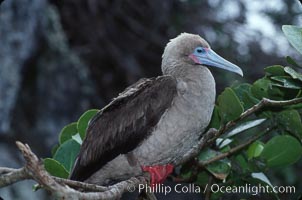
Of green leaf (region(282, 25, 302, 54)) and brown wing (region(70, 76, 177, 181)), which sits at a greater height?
green leaf (region(282, 25, 302, 54))

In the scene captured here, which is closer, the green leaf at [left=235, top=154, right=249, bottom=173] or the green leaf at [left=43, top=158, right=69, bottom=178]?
the green leaf at [left=43, top=158, right=69, bottom=178]

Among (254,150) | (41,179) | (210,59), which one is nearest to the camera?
(41,179)

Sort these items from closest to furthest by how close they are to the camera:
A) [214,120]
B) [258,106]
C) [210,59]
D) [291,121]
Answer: [258,106] → [291,121] → [214,120] → [210,59]

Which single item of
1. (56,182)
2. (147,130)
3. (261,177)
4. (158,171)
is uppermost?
(56,182)

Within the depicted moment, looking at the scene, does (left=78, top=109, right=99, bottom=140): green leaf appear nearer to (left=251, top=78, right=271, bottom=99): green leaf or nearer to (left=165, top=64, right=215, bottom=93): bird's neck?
(left=165, top=64, right=215, bottom=93): bird's neck

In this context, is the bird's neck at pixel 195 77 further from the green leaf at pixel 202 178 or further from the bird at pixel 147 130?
the green leaf at pixel 202 178

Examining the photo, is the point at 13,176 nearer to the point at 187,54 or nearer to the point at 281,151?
the point at 281,151

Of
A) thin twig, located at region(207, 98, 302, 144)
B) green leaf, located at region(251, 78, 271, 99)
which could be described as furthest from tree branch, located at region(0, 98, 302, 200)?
green leaf, located at region(251, 78, 271, 99)

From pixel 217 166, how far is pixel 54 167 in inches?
17.7

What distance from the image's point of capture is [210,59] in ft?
6.50

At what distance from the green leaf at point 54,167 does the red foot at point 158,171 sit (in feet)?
0.82

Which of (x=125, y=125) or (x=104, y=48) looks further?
(x=104, y=48)

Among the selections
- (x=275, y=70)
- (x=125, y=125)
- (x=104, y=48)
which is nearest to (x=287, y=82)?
(x=275, y=70)

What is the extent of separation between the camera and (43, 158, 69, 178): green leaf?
1570 mm
